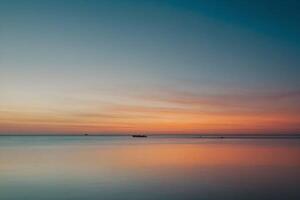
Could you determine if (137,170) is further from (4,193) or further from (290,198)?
(290,198)

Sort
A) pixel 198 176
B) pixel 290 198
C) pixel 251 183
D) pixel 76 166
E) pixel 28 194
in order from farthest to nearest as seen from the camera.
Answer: pixel 76 166, pixel 198 176, pixel 251 183, pixel 28 194, pixel 290 198

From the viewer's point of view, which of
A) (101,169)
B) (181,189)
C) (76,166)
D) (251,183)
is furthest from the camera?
(76,166)

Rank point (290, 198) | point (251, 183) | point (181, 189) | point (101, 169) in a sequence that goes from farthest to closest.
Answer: point (101, 169) < point (251, 183) < point (181, 189) < point (290, 198)

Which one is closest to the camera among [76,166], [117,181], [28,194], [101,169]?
[28,194]

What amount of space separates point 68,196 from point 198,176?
36.2ft

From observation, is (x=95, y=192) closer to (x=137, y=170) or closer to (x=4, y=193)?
(x=4, y=193)

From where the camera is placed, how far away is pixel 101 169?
103 ft

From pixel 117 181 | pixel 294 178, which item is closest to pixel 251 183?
pixel 294 178

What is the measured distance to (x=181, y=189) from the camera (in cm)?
2147

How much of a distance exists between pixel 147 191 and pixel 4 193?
26.8 ft

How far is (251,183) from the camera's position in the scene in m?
23.1

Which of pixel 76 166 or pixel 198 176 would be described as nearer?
pixel 198 176

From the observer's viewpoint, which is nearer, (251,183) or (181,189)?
(181,189)

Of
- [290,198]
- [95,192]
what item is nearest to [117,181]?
[95,192]
